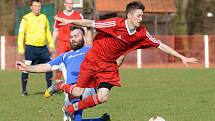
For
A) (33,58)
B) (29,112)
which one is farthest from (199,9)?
(29,112)

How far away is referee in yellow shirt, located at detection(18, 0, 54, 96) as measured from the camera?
45.8 ft

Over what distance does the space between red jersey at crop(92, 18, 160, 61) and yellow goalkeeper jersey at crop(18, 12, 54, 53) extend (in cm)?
583

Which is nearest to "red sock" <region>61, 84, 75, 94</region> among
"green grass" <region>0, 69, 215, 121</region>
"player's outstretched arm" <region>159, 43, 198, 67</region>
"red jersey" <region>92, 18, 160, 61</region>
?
"red jersey" <region>92, 18, 160, 61</region>

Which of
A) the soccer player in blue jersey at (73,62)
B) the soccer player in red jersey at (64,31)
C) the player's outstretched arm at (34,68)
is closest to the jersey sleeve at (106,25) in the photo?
the soccer player in blue jersey at (73,62)

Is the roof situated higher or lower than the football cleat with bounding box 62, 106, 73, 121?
higher

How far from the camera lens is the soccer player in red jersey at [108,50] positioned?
802cm

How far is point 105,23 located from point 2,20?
36.5 metres

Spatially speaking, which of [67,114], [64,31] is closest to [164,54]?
[64,31]

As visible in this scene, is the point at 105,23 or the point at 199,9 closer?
the point at 105,23

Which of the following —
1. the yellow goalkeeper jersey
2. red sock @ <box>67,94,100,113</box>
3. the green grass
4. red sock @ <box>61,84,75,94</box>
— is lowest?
the green grass

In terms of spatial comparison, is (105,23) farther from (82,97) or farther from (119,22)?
(82,97)

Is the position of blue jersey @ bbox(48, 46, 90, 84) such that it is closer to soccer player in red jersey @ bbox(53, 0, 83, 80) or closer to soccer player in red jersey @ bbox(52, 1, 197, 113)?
soccer player in red jersey @ bbox(52, 1, 197, 113)

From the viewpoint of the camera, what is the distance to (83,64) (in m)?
8.30

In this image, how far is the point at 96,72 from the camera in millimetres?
8203
